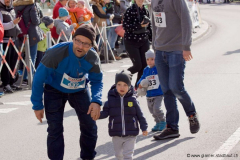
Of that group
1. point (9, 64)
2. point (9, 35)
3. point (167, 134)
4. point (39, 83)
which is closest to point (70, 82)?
point (39, 83)

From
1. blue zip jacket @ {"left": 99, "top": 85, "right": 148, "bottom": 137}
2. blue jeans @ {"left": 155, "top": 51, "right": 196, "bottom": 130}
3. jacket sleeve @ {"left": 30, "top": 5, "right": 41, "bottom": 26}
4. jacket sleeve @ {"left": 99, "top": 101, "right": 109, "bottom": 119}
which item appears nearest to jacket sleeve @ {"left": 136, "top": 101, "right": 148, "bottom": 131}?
blue zip jacket @ {"left": 99, "top": 85, "right": 148, "bottom": 137}

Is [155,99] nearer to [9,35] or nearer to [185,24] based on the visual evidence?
[185,24]

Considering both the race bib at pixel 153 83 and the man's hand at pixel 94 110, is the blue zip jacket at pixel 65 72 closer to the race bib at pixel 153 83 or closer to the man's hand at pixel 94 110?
the man's hand at pixel 94 110

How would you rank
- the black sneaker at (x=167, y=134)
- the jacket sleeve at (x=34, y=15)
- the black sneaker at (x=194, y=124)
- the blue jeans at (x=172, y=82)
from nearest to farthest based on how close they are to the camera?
the blue jeans at (x=172, y=82) → the black sneaker at (x=194, y=124) → the black sneaker at (x=167, y=134) → the jacket sleeve at (x=34, y=15)

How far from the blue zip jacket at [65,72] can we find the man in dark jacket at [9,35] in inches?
214

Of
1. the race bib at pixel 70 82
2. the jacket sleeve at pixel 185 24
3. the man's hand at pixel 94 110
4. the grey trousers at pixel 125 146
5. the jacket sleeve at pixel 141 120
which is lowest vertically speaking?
the grey trousers at pixel 125 146

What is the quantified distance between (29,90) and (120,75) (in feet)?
19.6

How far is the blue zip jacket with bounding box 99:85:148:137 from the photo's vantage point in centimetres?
555

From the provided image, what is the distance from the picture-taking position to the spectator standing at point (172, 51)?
650 cm

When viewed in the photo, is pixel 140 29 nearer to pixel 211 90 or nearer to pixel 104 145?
pixel 211 90

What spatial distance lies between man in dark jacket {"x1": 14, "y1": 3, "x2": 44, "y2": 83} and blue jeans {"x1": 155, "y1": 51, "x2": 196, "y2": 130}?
16.5 ft

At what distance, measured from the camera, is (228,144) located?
653cm

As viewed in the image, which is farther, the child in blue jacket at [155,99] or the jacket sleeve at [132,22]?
the jacket sleeve at [132,22]

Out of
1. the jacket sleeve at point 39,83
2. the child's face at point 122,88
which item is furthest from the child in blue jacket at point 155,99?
the jacket sleeve at point 39,83
